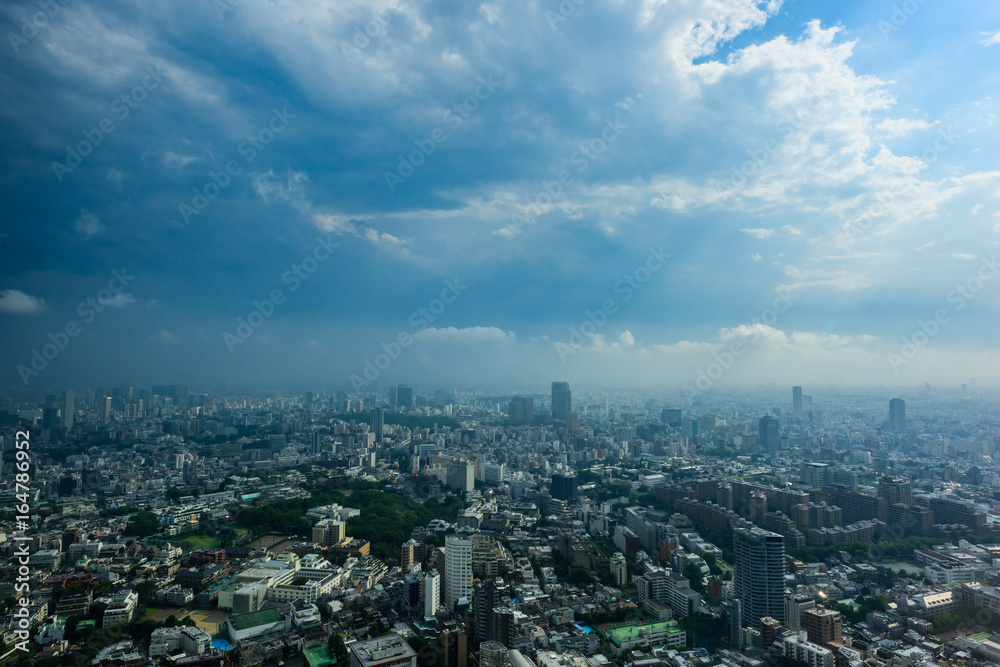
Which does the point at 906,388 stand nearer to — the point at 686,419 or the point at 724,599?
the point at 686,419

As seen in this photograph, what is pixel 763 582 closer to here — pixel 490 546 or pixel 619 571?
pixel 619 571

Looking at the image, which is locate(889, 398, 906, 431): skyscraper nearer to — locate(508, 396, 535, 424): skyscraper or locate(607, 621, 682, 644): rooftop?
locate(508, 396, 535, 424): skyscraper

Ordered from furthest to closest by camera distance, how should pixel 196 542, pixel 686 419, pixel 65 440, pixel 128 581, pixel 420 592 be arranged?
1. pixel 686 419
2. pixel 65 440
3. pixel 196 542
4. pixel 128 581
5. pixel 420 592

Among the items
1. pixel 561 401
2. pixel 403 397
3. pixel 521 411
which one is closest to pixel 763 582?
pixel 521 411

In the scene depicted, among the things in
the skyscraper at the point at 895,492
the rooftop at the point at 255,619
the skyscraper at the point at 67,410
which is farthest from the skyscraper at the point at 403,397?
the rooftop at the point at 255,619

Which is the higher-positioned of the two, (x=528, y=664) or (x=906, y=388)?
(x=906, y=388)

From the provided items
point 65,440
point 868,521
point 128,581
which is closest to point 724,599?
point 868,521
